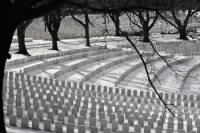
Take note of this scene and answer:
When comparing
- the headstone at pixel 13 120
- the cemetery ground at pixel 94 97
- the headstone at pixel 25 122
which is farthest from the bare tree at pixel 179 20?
the headstone at pixel 13 120

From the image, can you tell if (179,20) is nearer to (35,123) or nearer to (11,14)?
(35,123)

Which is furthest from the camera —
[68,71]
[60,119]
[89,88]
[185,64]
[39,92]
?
[185,64]

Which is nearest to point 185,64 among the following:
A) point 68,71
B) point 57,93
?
point 68,71

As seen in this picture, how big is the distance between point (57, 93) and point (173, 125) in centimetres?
432

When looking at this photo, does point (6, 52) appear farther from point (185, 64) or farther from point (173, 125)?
point (185, 64)

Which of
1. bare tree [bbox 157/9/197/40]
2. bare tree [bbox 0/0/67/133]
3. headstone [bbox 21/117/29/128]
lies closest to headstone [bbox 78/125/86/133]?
headstone [bbox 21/117/29/128]

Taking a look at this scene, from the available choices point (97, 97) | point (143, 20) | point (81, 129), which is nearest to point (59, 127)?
point (81, 129)

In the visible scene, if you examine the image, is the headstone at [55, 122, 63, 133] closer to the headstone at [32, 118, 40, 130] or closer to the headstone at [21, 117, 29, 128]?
the headstone at [32, 118, 40, 130]

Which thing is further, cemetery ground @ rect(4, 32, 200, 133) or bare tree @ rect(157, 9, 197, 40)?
bare tree @ rect(157, 9, 197, 40)

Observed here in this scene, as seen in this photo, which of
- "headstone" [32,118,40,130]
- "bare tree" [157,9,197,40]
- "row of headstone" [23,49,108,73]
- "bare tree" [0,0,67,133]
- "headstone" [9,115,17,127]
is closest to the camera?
"bare tree" [0,0,67,133]

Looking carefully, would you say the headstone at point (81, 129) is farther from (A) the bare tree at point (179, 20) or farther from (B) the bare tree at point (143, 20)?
(A) the bare tree at point (179, 20)

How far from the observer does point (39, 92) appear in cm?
1246

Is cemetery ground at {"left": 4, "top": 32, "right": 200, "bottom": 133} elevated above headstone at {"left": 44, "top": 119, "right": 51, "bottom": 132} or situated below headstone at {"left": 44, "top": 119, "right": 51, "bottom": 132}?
below

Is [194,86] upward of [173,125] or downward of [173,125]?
downward
